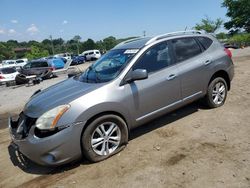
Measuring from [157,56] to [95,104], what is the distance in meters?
1.62

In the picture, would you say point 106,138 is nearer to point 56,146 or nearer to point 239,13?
point 56,146

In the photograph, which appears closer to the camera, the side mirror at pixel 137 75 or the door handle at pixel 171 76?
the side mirror at pixel 137 75

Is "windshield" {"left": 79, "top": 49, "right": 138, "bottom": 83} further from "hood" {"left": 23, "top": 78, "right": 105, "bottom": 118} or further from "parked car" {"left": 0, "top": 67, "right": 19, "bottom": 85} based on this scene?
"parked car" {"left": 0, "top": 67, "right": 19, "bottom": 85}

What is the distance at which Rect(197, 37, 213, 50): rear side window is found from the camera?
19.4 feet

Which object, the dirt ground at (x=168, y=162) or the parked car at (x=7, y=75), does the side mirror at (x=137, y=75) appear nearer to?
the dirt ground at (x=168, y=162)

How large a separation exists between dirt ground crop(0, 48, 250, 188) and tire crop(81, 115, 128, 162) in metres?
0.14

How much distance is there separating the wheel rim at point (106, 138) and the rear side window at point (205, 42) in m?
2.76

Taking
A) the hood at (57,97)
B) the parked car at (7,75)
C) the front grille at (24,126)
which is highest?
the hood at (57,97)

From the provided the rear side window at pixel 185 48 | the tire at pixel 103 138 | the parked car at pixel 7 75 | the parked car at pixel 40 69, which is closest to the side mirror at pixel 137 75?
the tire at pixel 103 138

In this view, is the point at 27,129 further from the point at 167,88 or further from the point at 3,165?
the point at 167,88

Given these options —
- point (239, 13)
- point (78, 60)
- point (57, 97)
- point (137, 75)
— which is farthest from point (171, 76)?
point (239, 13)

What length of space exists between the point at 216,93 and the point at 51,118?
375cm

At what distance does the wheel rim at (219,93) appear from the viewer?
20.0 ft

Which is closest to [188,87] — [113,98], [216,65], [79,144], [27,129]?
[216,65]
